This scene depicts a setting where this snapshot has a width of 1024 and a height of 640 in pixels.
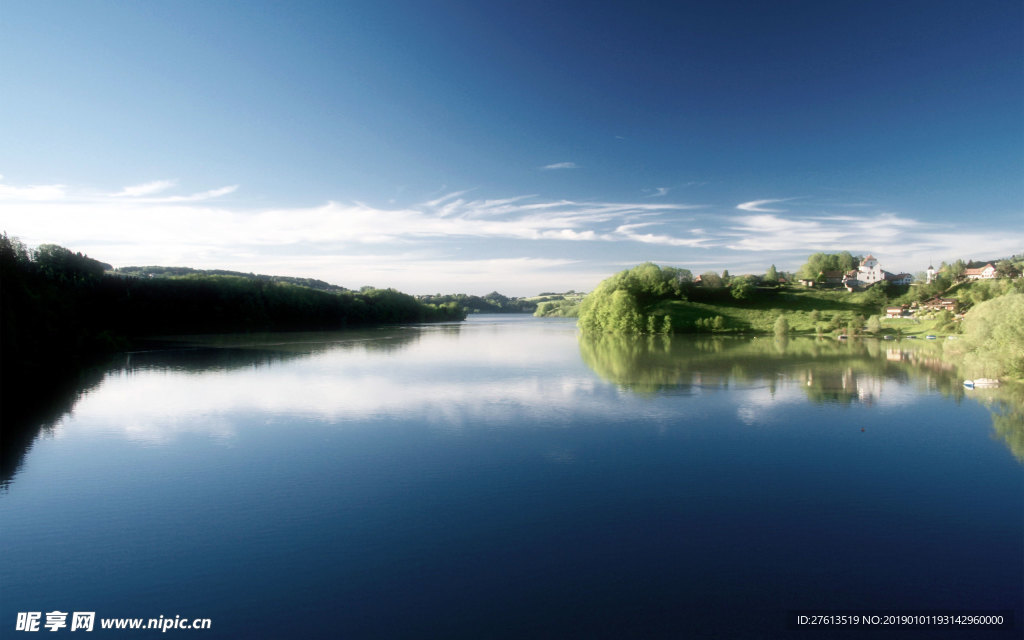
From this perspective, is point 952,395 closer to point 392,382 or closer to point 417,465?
point 417,465

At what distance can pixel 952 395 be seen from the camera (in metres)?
23.6

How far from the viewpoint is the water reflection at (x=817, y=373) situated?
22.7 metres

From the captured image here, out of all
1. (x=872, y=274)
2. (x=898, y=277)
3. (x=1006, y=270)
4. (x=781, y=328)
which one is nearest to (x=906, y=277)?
(x=898, y=277)

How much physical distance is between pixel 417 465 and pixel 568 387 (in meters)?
13.6

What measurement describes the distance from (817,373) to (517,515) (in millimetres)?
27764

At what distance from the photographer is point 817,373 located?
30.7 m

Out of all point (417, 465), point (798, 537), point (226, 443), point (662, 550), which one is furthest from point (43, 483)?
point (798, 537)

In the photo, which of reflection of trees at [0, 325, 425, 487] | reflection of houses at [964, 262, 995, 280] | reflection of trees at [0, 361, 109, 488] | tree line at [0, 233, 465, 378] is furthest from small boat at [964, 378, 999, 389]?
reflection of houses at [964, 262, 995, 280]

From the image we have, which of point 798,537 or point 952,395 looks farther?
point 952,395

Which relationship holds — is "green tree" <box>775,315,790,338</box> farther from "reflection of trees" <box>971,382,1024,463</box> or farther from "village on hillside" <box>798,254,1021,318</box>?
"reflection of trees" <box>971,382,1024,463</box>

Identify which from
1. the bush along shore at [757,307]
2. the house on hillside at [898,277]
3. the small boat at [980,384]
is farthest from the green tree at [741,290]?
the small boat at [980,384]

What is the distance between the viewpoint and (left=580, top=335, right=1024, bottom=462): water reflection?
74.5ft

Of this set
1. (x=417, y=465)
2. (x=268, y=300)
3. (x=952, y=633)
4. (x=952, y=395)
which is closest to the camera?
(x=952, y=633)

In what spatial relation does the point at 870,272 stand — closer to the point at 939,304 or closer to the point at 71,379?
the point at 939,304
